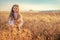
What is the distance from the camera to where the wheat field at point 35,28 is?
1940 mm

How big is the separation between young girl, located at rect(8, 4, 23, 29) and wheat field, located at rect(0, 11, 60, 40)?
0.15 ft

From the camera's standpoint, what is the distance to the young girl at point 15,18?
76.7 inches

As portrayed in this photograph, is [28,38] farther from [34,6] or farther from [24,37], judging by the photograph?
[34,6]

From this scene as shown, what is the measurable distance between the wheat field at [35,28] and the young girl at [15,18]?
5 cm

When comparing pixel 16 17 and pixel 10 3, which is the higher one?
pixel 10 3

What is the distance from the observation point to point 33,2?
76.9 inches

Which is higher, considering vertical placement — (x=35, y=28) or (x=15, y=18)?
(x=15, y=18)

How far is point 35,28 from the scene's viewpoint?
6.40ft

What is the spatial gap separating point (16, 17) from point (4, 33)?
0.26 m

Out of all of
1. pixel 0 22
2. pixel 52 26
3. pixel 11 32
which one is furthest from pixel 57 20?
pixel 0 22

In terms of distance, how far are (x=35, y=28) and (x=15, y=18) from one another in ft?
0.97

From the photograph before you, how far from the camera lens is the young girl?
195 cm

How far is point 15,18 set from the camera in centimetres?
196

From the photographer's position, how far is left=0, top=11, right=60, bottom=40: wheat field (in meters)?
1.94
